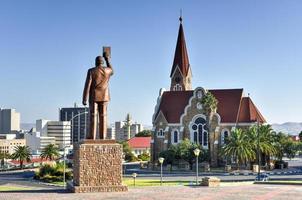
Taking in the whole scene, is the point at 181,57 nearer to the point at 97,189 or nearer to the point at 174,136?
the point at 174,136

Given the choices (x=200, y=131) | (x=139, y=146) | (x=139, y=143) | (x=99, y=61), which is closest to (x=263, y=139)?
(x=200, y=131)

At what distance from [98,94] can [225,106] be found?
5907 centimetres

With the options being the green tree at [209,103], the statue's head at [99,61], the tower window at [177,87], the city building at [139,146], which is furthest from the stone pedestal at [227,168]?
the city building at [139,146]

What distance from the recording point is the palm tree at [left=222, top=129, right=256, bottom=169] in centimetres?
6594

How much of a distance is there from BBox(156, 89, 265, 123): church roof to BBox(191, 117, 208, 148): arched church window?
3.15m

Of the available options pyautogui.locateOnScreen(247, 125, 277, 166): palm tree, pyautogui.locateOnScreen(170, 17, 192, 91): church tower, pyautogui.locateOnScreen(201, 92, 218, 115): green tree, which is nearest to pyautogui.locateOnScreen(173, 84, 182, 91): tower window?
pyautogui.locateOnScreen(170, 17, 192, 91): church tower

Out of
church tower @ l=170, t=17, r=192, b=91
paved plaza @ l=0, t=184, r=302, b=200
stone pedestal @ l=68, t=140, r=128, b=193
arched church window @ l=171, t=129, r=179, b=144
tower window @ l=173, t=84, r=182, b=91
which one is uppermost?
church tower @ l=170, t=17, r=192, b=91

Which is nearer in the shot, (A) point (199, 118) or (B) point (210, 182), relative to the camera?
(B) point (210, 182)

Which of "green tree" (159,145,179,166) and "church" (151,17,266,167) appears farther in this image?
"church" (151,17,266,167)

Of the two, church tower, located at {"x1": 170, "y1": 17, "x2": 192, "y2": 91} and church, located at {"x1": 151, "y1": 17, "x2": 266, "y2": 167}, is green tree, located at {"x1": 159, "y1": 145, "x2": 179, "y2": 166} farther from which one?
church tower, located at {"x1": 170, "y1": 17, "x2": 192, "y2": 91}

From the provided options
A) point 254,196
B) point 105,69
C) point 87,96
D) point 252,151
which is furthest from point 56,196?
point 252,151

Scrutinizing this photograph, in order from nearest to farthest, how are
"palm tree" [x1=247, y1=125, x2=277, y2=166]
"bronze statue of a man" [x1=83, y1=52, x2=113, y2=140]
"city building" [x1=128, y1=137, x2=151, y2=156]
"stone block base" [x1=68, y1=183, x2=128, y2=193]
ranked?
"stone block base" [x1=68, y1=183, x2=128, y2=193], "bronze statue of a man" [x1=83, y1=52, x2=113, y2=140], "palm tree" [x1=247, y1=125, x2=277, y2=166], "city building" [x1=128, y1=137, x2=151, y2=156]

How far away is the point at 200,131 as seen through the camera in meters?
80.1

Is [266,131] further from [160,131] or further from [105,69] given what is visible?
[105,69]
